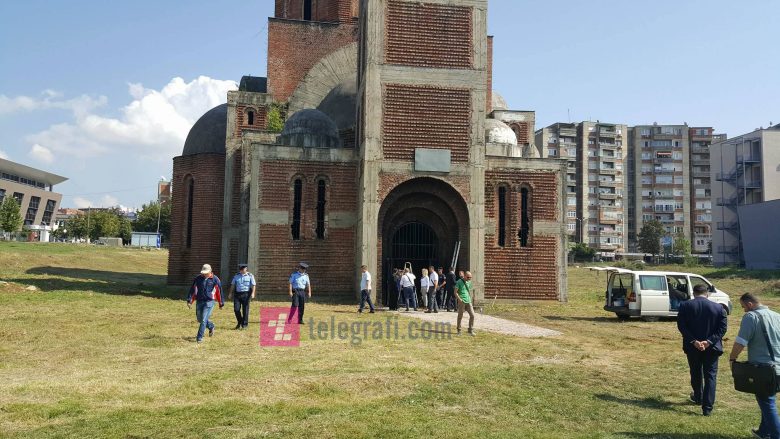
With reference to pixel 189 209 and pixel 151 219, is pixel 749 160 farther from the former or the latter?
pixel 151 219

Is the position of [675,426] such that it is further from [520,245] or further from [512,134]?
[512,134]

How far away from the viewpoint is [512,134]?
27.8m

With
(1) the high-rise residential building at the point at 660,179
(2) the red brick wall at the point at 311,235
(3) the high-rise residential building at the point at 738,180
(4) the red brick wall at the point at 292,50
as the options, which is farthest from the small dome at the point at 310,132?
(1) the high-rise residential building at the point at 660,179

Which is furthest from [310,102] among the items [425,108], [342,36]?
[425,108]

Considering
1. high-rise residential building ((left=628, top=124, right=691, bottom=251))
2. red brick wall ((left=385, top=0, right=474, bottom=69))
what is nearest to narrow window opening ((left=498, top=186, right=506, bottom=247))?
red brick wall ((left=385, top=0, right=474, bottom=69))

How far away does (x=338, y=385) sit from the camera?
9.09m

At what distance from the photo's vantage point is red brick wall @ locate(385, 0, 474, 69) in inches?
931

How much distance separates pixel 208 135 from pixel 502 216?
16.1 metres

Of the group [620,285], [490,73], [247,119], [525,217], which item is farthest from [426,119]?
[490,73]

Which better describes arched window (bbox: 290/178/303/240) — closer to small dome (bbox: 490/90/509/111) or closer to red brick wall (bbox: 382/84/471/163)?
red brick wall (bbox: 382/84/471/163)

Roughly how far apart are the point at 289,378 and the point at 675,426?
17.6 feet

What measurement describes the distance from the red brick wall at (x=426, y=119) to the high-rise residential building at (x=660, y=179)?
78.4 m

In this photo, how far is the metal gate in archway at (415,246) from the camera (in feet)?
82.5

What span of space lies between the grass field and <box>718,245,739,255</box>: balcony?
5465 cm
